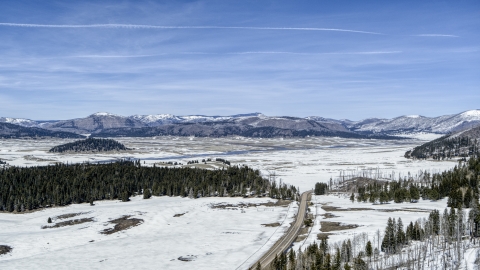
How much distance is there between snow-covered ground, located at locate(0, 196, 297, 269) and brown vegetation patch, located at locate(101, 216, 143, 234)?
176 centimetres

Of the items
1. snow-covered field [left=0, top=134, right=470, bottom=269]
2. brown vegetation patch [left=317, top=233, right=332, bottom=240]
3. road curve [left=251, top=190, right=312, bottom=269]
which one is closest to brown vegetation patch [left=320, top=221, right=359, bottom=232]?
snow-covered field [left=0, top=134, right=470, bottom=269]

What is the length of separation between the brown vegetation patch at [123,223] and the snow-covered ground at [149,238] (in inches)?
69.4

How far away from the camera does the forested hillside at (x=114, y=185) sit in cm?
13775

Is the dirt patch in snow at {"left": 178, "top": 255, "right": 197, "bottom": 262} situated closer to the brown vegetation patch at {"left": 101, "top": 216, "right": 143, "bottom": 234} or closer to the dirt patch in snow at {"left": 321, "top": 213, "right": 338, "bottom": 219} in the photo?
the brown vegetation patch at {"left": 101, "top": 216, "right": 143, "bottom": 234}

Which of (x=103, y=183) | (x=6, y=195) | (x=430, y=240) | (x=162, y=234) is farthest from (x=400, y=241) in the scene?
(x=6, y=195)

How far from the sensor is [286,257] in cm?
7225

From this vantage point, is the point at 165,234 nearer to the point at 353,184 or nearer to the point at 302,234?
the point at 302,234

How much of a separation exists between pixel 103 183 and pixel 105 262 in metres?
90.5

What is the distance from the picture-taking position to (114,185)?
155125 mm

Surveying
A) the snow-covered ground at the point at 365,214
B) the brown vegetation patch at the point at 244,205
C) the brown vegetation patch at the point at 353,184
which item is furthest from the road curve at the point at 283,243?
the brown vegetation patch at the point at 353,184

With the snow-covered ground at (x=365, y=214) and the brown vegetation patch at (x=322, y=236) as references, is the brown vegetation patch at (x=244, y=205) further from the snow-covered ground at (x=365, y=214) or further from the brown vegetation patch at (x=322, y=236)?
the brown vegetation patch at (x=322, y=236)

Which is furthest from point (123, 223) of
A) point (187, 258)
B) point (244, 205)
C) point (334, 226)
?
point (334, 226)

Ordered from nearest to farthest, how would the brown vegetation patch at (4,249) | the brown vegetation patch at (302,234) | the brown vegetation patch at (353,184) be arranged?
1. the brown vegetation patch at (4,249)
2. the brown vegetation patch at (302,234)
3. the brown vegetation patch at (353,184)

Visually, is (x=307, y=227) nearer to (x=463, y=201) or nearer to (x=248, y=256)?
(x=248, y=256)
